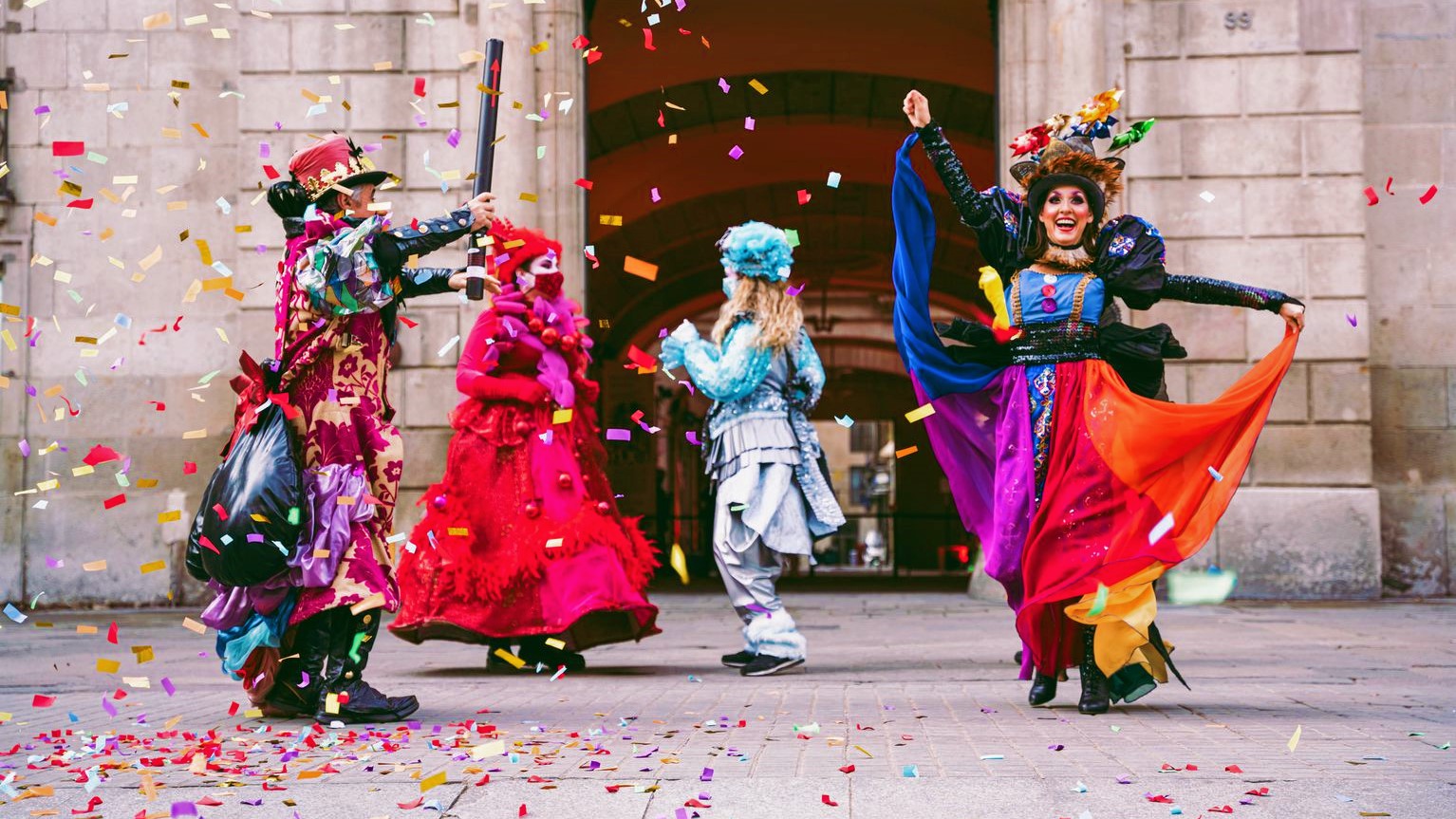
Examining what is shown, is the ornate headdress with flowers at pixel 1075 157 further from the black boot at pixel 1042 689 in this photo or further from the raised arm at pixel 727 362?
the black boot at pixel 1042 689

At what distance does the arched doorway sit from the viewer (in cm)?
1371

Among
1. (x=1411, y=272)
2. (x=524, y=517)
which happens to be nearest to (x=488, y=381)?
(x=524, y=517)

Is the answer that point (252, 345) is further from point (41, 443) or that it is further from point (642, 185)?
point (642, 185)

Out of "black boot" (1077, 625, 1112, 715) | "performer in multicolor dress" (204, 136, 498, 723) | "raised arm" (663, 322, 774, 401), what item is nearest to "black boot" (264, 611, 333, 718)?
"performer in multicolor dress" (204, 136, 498, 723)

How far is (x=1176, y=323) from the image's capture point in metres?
10.2

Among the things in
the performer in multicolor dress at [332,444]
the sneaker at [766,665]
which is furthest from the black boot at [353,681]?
the sneaker at [766,665]

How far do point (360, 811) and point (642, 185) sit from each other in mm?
14119

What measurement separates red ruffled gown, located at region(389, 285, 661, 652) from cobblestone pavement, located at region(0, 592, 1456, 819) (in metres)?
0.27

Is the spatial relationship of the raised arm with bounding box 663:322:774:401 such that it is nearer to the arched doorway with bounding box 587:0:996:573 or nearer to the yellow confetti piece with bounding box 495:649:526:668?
the yellow confetti piece with bounding box 495:649:526:668

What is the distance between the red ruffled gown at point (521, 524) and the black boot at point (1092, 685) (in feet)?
6.91

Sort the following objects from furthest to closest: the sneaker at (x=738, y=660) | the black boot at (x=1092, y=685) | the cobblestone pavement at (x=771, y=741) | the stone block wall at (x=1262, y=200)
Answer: the stone block wall at (x=1262, y=200)
the sneaker at (x=738, y=660)
the black boot at (x=1092, y=685)
the cobblestone pavement at (x=771, y=741)

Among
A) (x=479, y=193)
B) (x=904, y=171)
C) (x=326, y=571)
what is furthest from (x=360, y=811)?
(x=904, y=171)

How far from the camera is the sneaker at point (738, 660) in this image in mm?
6508

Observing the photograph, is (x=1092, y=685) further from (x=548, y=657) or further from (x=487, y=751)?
(x=548, y=657)
